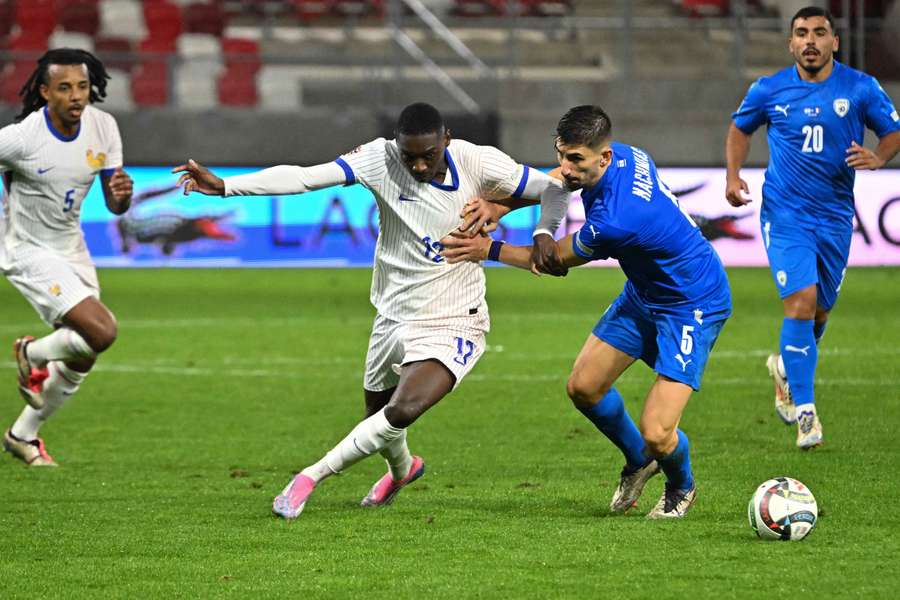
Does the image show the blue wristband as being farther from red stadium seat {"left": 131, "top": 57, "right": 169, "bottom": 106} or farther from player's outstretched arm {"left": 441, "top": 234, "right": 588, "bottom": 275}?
red stadium seat {"left": 131, "top": 57, "right": 169, "bottom": 106}

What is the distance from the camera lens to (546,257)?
6.27 m

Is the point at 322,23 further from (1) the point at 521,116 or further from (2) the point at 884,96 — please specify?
(2) the point at 884,96

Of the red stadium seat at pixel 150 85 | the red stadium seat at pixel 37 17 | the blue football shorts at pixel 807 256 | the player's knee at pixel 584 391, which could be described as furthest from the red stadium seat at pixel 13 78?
the player's knee at pixel 584 391

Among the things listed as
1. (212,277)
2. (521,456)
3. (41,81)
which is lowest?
(212,277)

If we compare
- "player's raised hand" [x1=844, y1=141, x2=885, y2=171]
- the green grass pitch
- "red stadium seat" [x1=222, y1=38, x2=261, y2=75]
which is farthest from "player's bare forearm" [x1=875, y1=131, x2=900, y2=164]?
"red stadium seat" [x1=222, y1=38, x2=261, y2=75]

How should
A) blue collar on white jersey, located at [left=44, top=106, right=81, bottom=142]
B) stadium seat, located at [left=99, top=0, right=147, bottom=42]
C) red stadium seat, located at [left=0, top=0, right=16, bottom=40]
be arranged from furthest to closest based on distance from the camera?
stadium seat, located at [left=99, top=0, right=147, bottom=42] → red stadium seat, located at [left=0, top=0, right=16, bottom=40] → blue collar on white jersey, located at [left=44, top=106, right=81, bottom=142]

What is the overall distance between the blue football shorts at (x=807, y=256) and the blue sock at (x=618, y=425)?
195 cm

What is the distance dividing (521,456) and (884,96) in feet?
9.12

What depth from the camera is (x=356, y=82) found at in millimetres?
21656

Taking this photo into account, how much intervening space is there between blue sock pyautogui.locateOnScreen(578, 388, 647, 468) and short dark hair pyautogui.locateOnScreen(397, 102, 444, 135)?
137 centimetres

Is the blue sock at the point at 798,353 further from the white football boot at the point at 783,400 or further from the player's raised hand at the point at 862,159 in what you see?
the player's raised hand at the point at 862,159

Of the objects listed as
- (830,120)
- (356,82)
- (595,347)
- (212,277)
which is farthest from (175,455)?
(356,82)

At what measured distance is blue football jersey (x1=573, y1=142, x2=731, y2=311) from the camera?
6.19 m

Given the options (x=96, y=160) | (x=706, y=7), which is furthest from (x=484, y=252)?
(x=706, y=7)
